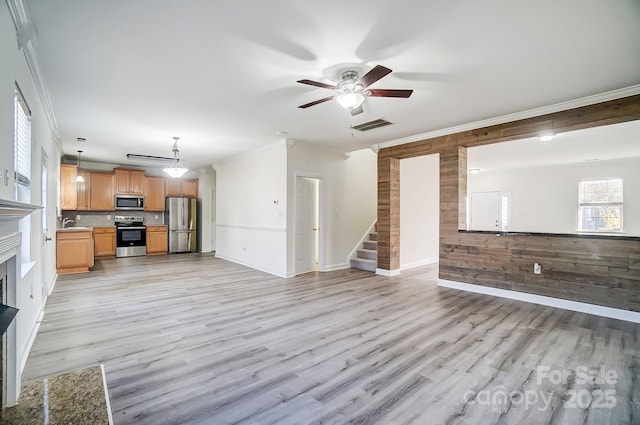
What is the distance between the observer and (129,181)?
8562 mm

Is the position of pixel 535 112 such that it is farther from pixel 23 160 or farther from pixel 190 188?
pixel 190 188

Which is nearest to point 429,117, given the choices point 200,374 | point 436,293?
point 436,293

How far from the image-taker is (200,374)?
232 centimetres

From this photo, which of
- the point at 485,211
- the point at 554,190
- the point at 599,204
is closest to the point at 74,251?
the point at 485,211

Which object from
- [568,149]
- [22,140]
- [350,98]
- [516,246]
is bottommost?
[516,246]

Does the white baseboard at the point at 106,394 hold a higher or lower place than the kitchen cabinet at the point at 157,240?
lower

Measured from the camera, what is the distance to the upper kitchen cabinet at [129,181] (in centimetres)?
841

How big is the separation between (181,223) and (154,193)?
1.20m

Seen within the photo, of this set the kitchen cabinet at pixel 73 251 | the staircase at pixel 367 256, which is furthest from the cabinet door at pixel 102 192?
the staircase at pixel 367 256

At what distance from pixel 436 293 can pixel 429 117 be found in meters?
2.76

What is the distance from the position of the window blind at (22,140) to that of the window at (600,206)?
35.5 feet

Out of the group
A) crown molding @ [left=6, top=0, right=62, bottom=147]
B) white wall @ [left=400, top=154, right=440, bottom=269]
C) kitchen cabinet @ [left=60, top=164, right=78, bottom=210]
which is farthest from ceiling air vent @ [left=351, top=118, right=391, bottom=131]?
kitchen cabinet @ [left=60, top=164, right=78, bottom=210]

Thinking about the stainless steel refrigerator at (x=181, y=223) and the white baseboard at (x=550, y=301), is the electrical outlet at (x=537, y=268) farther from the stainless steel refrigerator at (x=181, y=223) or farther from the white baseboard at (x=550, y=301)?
the stainless steel refrigerator at (x=181, y=223)

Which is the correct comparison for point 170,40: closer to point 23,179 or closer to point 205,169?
point 23,179
